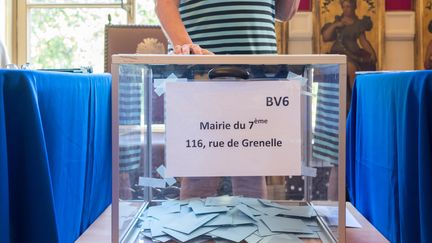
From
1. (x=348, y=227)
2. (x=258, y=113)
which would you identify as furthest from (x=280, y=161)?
(x=348, y=227)

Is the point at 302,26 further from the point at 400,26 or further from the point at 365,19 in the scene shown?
the point at 400,26

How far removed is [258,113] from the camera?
0.71m

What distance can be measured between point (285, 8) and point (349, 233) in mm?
623

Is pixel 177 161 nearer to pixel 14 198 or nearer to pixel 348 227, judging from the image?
pixel 14 198

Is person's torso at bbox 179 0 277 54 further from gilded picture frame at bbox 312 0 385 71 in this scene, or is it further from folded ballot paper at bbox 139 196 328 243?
gilded picture frame at bbox 312 0 385 71

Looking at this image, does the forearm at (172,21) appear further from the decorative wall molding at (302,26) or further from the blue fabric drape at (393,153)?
the decorative wall molding at (302,26)

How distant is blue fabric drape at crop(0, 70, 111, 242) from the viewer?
2.30 feet

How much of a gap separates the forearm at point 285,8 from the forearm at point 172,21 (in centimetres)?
31

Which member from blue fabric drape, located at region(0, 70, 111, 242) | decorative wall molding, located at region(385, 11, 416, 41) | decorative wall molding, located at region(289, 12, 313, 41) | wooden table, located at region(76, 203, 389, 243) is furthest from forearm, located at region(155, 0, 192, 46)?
decorative wall molding, located at region(385, 11, 416, 41)

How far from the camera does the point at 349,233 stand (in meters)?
0.91

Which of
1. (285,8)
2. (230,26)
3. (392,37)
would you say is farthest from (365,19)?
(230,26)

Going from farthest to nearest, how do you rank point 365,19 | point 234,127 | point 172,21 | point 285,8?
point 365,19 < point 285,8 < point 172,21 < point 234,127

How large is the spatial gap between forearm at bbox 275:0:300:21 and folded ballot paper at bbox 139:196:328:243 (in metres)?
0.59

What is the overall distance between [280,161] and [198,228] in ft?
0.63
